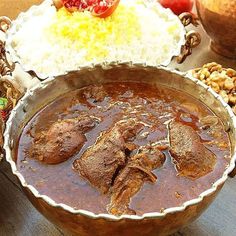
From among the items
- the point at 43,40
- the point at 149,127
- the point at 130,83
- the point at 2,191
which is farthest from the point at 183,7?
the point at 2,191

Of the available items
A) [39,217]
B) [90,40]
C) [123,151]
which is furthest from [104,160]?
[90,40]

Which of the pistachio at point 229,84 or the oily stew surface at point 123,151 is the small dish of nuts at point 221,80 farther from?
the oily stew surface at point 123,151

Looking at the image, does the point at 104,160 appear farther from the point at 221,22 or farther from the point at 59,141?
the point at 221,22

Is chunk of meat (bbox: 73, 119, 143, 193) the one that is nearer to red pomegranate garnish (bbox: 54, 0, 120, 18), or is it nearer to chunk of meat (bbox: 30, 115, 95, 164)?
chunk of meat (bbox: 30, 115, 95, 164)

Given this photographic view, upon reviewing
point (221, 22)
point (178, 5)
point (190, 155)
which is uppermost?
point (190, 155)

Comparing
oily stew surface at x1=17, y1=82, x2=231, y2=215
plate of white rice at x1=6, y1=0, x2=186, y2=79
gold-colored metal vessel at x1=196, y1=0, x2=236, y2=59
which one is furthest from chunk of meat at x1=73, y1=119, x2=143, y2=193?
gold-colored metal vessel at x1=196, y1=0, x2=236, y2=59

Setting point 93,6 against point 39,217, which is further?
point 93,6

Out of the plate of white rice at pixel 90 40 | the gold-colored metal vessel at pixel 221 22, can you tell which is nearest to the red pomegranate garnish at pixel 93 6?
the plate of white rice at pixel 90 40

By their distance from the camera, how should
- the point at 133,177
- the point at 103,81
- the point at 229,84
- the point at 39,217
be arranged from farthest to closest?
the point at 229,84 < the point at 103,81 < the point at 39,217 < the point at 133,177
